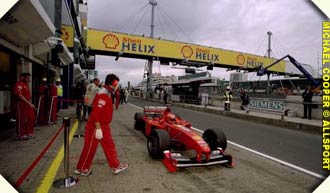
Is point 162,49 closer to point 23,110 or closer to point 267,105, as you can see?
point 267,105

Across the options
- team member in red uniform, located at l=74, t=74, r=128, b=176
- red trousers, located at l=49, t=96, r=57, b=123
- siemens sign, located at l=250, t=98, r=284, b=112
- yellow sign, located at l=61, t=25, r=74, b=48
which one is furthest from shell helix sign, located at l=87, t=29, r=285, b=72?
team member in red uniform, located at l=74, t=74, r=128, b=176

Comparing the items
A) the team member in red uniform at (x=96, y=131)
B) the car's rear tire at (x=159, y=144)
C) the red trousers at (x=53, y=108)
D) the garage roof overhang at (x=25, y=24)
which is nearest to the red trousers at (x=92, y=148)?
the team member in red uniform at (x=96, y=131)

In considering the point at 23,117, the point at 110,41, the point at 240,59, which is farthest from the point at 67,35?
the point at 240,59

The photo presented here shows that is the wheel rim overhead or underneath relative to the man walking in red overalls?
underneath

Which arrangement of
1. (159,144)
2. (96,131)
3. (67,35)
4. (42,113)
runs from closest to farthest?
(96,131) < (159,144) < (42,113) < (67,35)

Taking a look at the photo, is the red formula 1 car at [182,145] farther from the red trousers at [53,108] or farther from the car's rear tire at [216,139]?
the red trousers at [53,108]

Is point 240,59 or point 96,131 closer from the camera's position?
point 96,131

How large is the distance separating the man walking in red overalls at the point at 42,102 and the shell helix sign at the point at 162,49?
20020 millimetres

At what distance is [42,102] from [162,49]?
80.0 ft

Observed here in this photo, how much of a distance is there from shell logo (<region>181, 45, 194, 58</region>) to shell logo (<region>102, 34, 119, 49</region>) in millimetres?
8705

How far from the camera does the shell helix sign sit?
96.2 ft

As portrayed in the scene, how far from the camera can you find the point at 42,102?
9.53m

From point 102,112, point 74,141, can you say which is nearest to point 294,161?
point 102,112

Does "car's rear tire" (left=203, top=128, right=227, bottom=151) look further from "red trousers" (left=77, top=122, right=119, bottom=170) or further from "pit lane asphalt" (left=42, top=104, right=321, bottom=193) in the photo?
"red trousers" (left=77, top=122, right=119, bottom=170)
